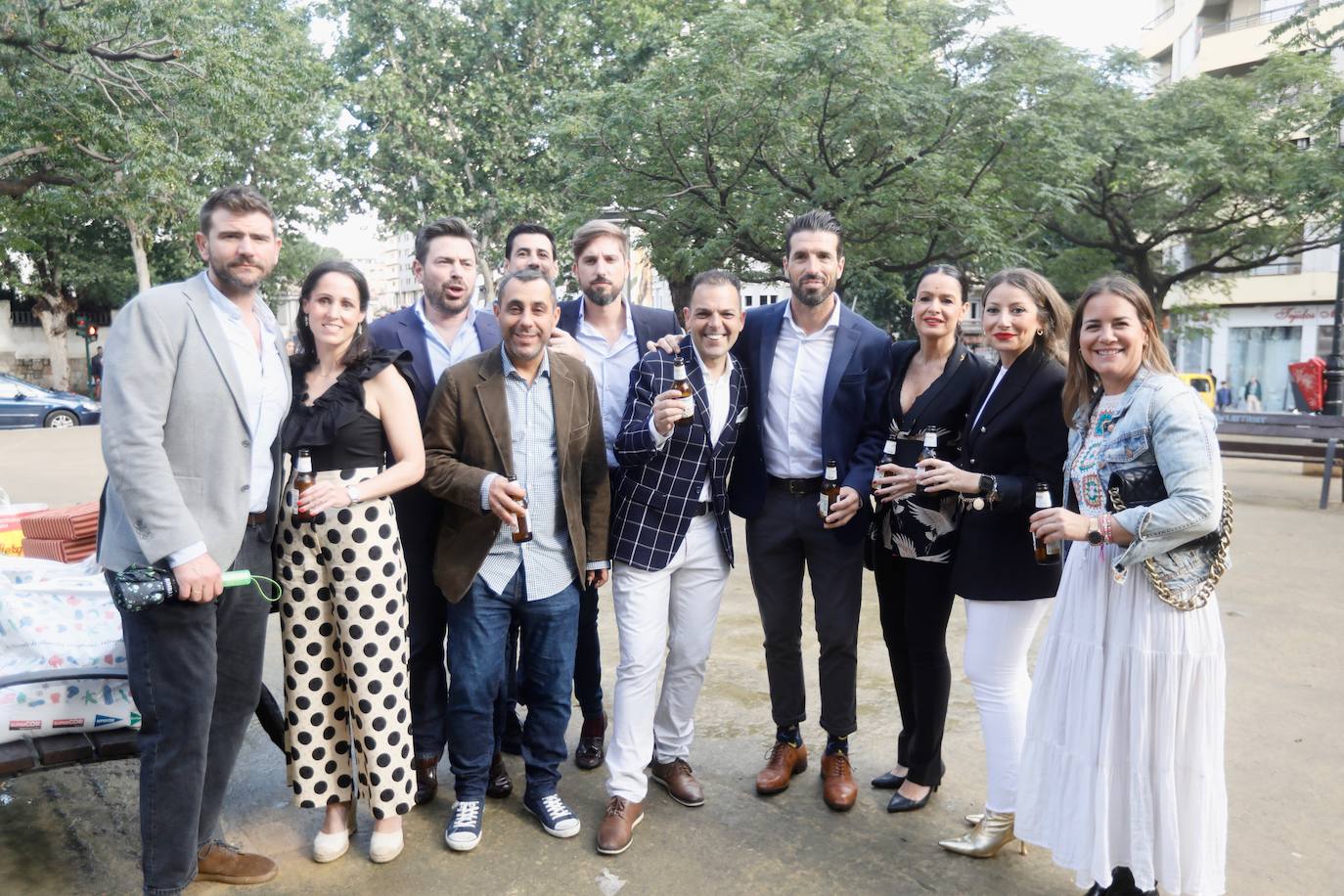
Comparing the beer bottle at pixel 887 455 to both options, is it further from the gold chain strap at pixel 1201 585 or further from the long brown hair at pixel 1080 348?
the gold chain strap at pixel 1201 585

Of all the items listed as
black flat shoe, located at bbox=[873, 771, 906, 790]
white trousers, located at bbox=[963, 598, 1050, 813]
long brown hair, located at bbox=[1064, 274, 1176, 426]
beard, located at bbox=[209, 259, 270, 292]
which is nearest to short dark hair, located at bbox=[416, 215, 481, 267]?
beard, located at bbox=[209, 259, 270, 292]

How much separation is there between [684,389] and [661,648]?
100cm

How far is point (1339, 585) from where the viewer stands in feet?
23.7

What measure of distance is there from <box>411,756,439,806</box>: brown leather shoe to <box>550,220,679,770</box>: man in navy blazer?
0.64 metres

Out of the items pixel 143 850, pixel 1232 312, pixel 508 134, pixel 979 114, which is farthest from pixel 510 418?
pixel 1232 312

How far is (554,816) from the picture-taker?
3.62m

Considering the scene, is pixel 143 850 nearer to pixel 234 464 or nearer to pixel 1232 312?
pixel 234 464

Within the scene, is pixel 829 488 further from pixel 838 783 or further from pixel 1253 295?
pixel 1253 295

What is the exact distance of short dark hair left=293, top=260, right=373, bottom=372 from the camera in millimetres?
3438

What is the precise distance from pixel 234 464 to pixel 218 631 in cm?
57

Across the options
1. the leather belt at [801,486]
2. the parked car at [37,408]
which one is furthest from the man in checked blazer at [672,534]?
the parked car at [37,408]

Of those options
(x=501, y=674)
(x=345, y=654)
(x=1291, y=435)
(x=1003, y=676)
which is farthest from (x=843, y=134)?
(x=345, y=654)

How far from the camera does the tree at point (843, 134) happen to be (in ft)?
44.3

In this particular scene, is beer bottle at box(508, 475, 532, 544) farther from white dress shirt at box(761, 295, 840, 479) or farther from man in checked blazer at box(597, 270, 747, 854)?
white dress shirt at box(761, 295, 840, 479)
